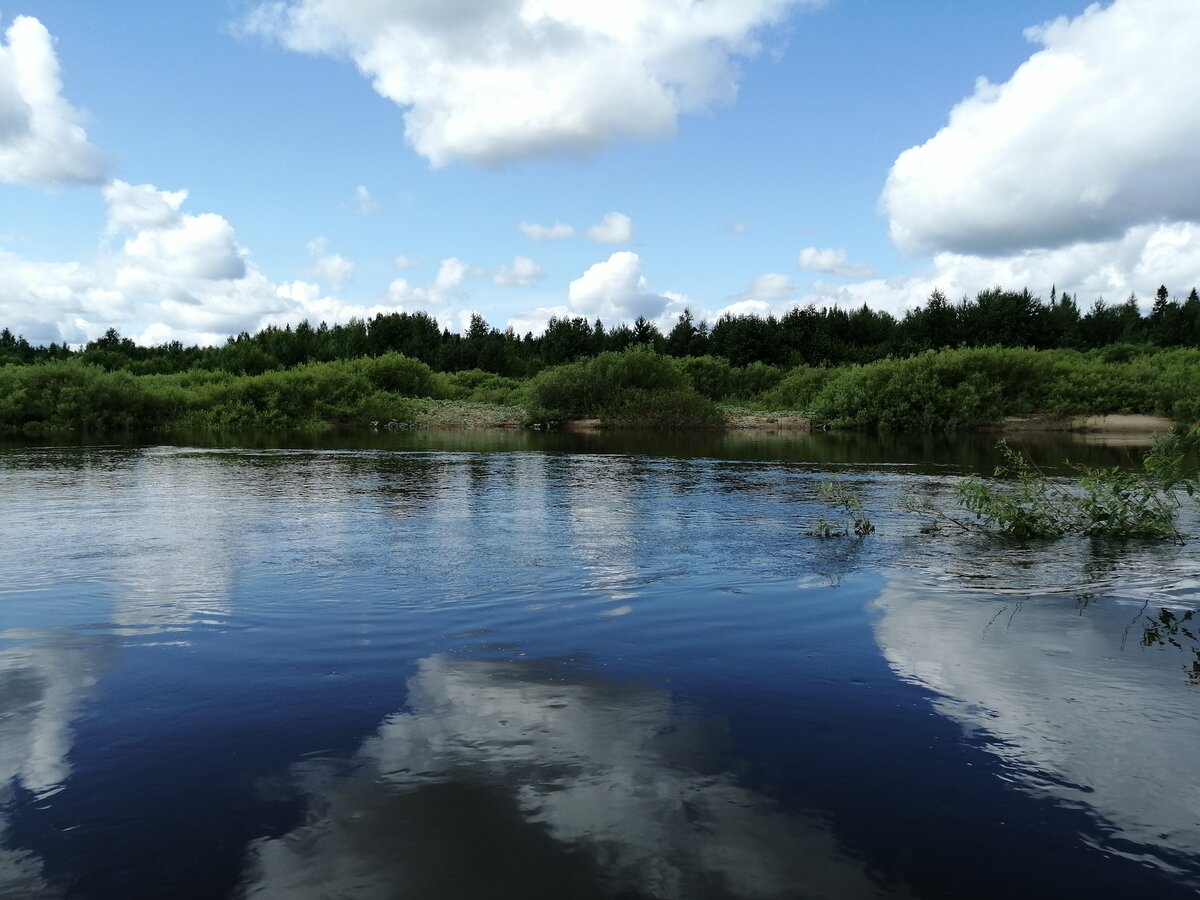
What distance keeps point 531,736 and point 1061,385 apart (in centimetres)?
3935

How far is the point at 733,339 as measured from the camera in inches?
2539

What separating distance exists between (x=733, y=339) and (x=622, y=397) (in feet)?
87.9

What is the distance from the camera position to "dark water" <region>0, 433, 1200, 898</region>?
10.1 feet

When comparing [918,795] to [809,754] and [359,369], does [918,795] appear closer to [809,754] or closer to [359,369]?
[809,754]

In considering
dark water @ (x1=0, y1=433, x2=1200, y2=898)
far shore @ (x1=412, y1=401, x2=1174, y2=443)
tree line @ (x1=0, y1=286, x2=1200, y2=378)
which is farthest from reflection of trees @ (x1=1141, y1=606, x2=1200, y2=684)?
tree line @ (x1=0, y1=286, x2=1200, y2=378)

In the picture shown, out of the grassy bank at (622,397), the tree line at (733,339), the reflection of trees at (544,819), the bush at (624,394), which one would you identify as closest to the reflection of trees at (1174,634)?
the reflection of trees at (544,819)

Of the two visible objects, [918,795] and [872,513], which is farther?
[872,513]

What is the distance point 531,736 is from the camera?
4137 mm

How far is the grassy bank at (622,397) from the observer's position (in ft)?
113

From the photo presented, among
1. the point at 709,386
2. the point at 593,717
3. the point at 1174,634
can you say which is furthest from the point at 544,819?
the point at 709,386

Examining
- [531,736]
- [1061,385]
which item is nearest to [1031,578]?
[531,736]

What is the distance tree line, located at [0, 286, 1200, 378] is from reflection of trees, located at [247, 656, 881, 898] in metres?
53.5

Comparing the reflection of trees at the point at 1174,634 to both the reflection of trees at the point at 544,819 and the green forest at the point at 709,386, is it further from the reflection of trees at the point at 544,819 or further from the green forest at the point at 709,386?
the green forest at the point at 709,386

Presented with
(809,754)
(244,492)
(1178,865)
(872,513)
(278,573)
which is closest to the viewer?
(1178,865)
